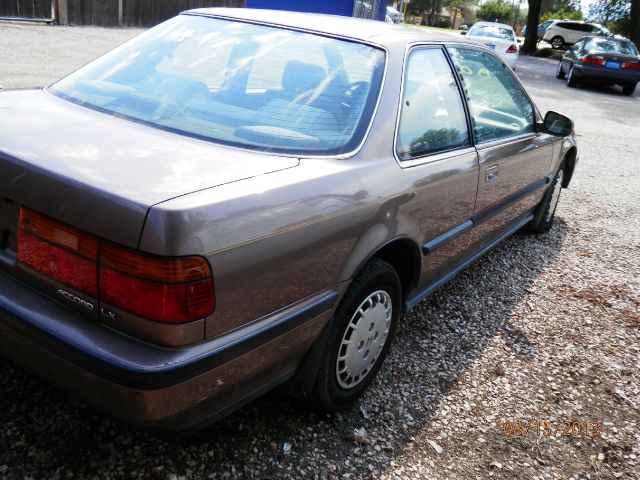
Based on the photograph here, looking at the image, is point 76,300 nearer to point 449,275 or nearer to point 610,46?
point 449,275

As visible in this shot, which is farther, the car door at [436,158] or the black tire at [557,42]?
the black tire at [557,42]

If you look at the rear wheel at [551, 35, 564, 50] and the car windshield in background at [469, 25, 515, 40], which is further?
the rear wheel at [551, 35, 564, 50]

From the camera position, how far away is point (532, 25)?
2820 cm

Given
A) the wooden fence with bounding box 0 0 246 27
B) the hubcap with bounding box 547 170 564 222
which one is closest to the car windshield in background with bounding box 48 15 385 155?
the hubcap with bounding box 547 170 564 222

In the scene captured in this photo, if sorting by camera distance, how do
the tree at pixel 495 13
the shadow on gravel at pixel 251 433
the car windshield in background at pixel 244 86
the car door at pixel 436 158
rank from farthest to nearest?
the tree at pixel 495 13 → the car door at pixel 436 158 → the car windshield in background at pixel 244 86 → the shadow on gravel at pixel 251 433

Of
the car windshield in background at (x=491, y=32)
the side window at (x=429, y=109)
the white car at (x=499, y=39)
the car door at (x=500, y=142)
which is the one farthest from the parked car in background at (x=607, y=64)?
the side window at (x=429, y=109)

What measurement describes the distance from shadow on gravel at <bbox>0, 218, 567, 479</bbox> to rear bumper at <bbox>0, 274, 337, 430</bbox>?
23 centimetres

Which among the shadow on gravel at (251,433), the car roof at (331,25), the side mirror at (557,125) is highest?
the car roof at (331,25)

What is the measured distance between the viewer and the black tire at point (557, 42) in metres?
31.8

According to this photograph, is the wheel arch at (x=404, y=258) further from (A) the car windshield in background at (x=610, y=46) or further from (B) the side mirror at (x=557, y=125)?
(A) the car windshield in background at (x=610, y=46)

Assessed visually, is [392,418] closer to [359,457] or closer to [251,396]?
[359,457]

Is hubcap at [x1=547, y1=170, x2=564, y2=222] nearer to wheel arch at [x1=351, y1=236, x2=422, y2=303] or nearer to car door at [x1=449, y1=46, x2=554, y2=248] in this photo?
car door at [x1=449, y1=46, x2=554, y2=248]

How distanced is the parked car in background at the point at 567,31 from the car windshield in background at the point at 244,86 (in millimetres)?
31964

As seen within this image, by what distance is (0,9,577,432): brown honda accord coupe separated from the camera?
167cm
